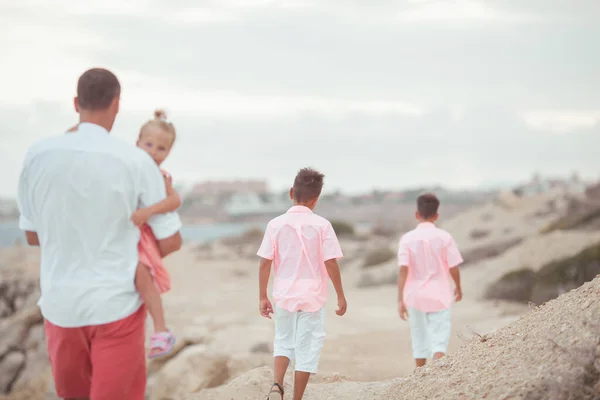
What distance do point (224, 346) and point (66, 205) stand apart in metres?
6.94

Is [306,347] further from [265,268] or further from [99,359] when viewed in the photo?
[99,359]

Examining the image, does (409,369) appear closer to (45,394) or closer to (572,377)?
(572,377)

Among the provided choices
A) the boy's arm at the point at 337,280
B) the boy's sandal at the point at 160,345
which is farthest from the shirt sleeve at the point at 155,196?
the boy's arm at the point at 337,280

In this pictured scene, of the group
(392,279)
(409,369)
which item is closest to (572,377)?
(409,369)

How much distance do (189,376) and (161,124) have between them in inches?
173

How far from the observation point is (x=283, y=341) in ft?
17.1

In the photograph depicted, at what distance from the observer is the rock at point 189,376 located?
25.6ft

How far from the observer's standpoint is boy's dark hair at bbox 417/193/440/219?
6.81 meters

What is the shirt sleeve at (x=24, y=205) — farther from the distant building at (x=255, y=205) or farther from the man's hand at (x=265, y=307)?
the distant building at (x=255, y=205)

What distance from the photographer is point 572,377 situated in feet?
12.3

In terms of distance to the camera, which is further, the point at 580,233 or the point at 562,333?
the point at 580,233

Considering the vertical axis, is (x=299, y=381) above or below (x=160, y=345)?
below

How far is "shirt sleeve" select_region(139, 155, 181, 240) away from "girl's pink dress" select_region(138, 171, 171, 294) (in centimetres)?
4

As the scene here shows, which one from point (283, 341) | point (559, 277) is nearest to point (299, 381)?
point (283, 341)
